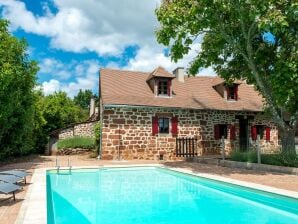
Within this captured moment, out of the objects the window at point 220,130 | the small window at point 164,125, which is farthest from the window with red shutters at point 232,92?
the small window at point 164,125

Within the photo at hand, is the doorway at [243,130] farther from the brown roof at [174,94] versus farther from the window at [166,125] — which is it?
the window at [166,125]

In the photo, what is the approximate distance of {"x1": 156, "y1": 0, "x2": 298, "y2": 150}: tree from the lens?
42.9ft

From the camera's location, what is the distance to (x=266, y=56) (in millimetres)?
16031

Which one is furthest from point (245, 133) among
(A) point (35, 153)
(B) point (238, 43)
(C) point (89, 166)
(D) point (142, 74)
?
(A) point (35, 153)

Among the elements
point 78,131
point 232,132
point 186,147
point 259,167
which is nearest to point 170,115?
point 186,147

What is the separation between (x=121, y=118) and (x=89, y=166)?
5082mm

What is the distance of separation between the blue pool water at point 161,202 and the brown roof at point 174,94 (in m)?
9.00

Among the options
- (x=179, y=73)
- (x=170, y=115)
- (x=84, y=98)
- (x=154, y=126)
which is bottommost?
(x=154, y=126)

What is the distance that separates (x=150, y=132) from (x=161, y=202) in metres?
12.6

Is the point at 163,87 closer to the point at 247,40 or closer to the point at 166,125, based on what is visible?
the point at 166,125

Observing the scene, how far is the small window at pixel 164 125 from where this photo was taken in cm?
2192

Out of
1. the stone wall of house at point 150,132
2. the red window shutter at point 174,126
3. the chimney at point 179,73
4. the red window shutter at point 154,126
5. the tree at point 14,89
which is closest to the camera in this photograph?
the tree at point 14,89

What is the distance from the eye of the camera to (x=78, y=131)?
86.1 ft

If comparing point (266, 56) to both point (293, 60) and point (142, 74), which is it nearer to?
point (293, 60)
